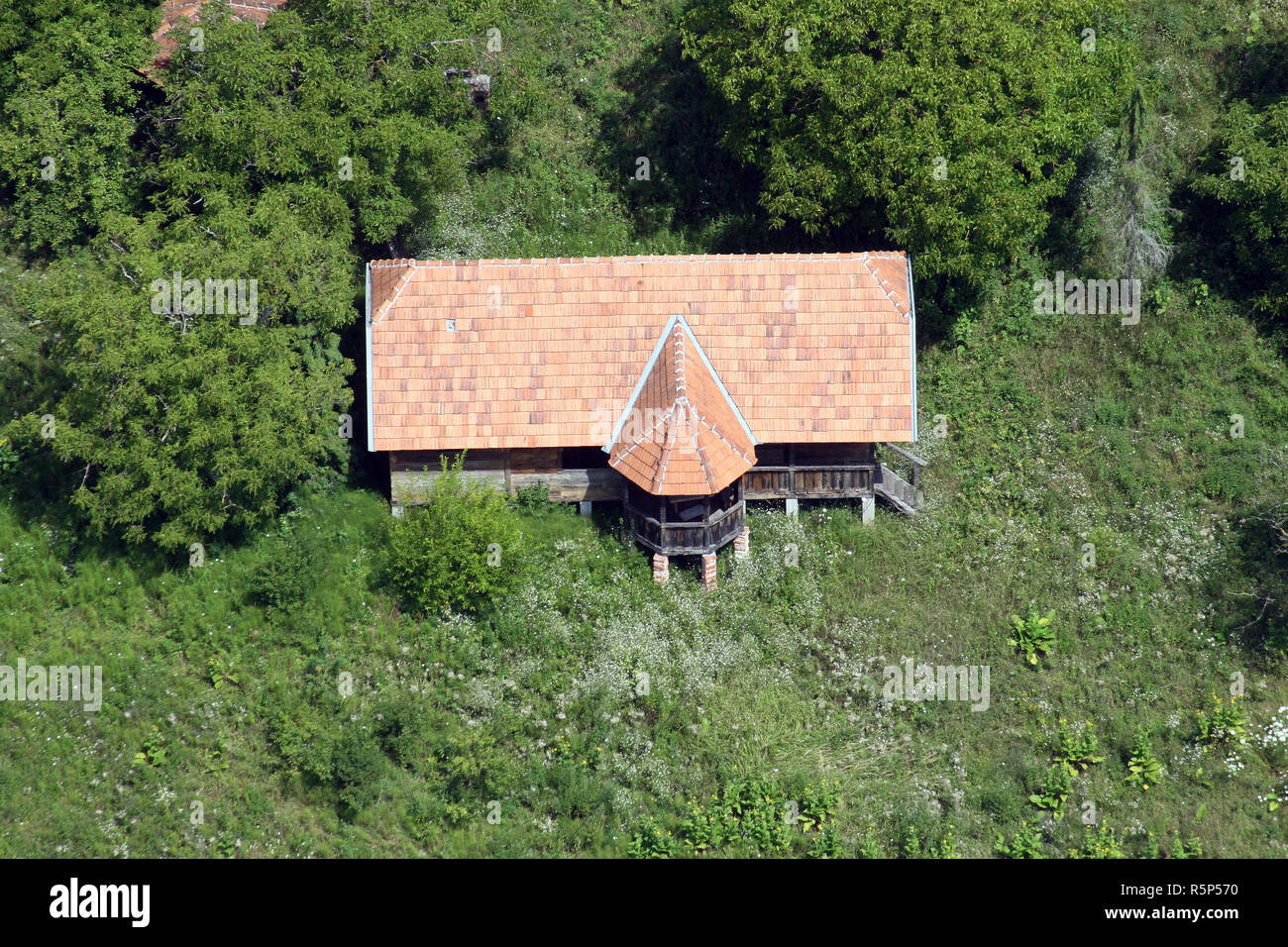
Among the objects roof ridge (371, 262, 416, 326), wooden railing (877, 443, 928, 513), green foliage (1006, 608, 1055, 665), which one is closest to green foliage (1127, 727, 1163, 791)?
green foliage (1006, 608, 1055, 665)

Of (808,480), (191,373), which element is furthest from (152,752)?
(808,480)

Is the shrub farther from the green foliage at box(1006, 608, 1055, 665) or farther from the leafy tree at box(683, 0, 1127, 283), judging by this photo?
the leafy tree at box(683, 0, 1127, 283)

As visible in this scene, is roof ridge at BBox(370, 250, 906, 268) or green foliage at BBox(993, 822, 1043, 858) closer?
green foliage at BBox(993, 822, 1043, 858)

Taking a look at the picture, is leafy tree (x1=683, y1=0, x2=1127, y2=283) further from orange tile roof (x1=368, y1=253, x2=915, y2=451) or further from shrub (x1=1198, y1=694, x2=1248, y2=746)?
shrub (x1=1198, y1=694, x2=1248, y2=746)

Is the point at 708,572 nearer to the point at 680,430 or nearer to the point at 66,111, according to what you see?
the point at 680,430

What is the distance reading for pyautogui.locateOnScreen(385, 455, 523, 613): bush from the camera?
30766mm

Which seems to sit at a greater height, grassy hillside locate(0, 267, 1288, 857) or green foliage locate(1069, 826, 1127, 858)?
grassy hillside locate(0, 267, 1288, 857)

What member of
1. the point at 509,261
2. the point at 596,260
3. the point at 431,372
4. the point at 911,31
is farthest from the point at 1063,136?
the point at 431,372

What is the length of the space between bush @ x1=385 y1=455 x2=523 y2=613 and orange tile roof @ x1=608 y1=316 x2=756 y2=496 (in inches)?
124

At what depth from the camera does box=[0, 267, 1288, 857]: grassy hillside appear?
28656 millimetres

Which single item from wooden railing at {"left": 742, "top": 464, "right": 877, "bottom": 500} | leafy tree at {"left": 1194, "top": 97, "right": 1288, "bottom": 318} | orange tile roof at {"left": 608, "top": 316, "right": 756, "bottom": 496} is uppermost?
leafy tree at {"left": 1194, "top": 97, "right": 1288, "bottom": 318}

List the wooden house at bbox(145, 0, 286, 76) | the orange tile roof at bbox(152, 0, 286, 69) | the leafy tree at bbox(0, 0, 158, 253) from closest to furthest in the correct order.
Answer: the leafy tree at bbox(0, 0, 158, 253)
the wooden house at bbox(145, 0, 286, 76)
the orange tile roof at bbox(152, 0, 286, 69)

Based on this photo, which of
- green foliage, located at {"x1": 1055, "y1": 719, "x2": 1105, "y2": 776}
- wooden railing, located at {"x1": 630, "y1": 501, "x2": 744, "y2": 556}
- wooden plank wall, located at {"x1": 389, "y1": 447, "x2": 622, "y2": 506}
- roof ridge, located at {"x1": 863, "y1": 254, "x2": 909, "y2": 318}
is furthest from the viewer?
wooden plank wall, located at {"x1": 389, "y1": 447, "x2": 622, "y2": 506}

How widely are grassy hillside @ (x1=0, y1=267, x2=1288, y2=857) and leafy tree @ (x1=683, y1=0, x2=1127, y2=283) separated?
6.06 meters
